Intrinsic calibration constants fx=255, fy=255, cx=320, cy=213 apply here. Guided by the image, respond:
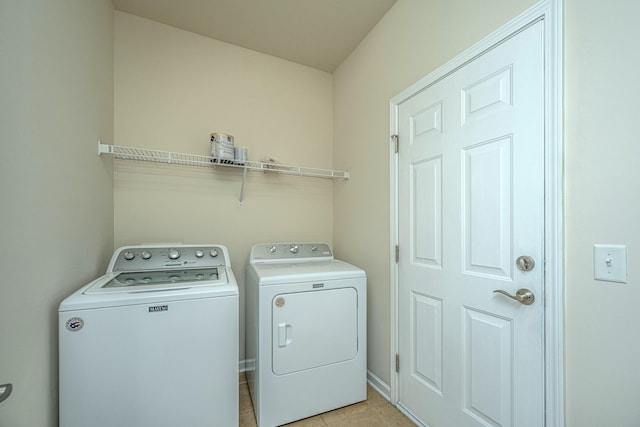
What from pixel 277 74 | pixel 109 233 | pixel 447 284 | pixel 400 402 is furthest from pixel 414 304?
pixel 277 74

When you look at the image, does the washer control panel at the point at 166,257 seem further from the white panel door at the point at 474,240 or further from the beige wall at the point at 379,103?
the white panel door at the point at 474,240

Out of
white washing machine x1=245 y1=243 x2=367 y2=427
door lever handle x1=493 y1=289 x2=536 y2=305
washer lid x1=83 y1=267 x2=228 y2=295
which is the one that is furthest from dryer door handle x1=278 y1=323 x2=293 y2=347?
door lever handle x1=493 y1=289 x2=536 y2=305

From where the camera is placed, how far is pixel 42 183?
3.32 feet

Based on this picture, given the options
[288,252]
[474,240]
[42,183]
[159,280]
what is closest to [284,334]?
[288,252]

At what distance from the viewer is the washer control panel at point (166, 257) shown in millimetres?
1606

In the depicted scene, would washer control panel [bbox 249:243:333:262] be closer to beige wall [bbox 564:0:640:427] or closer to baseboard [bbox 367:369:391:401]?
baseboard [bbox 367:369:391:401]

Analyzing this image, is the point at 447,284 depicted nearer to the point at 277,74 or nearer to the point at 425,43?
the point at 425,43

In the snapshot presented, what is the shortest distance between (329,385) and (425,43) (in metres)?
2.22

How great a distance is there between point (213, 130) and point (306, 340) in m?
1.77

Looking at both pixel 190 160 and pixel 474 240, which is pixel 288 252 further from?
pixel 474 240

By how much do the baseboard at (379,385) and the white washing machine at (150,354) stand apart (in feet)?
3.39

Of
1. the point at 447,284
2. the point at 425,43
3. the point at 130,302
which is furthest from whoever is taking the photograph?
the point at 425,43

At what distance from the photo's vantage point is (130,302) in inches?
45.1

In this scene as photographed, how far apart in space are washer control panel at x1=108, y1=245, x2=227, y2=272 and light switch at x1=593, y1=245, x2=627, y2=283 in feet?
A: 6.19
